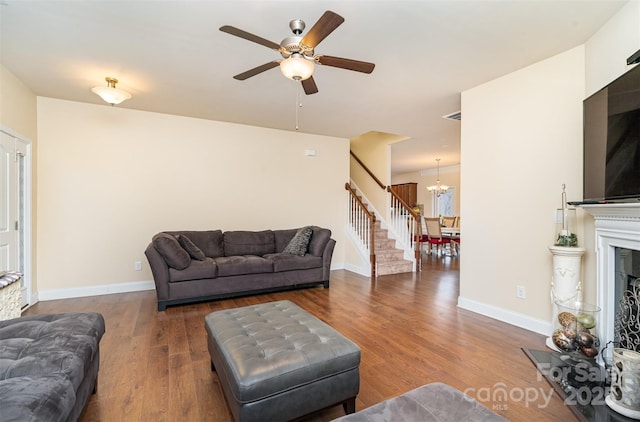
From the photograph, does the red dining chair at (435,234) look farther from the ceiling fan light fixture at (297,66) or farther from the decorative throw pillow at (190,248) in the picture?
the ceiling fan light fixture at (297,66)

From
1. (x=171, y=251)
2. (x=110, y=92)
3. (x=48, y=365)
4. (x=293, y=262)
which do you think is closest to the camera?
(x=48, y=365)

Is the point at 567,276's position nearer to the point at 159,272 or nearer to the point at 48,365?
the point at 48,365

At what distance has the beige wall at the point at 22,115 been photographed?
3.07 metres

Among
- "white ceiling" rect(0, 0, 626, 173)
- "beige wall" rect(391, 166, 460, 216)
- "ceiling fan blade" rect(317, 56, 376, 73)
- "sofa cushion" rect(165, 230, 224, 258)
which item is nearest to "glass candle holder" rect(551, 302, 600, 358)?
"white ceiling" rect(0, 0, 626, 173)

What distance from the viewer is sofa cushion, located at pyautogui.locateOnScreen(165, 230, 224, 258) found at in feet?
14.0

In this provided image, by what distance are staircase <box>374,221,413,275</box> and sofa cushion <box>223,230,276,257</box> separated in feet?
Result: 6.63

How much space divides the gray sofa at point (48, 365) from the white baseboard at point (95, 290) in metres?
2.68

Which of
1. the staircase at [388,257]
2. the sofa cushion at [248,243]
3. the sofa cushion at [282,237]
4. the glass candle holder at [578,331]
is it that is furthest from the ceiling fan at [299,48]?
the staircase at [388,257]

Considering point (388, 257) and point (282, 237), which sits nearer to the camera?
point (282, 237)

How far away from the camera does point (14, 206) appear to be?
335 centimetres

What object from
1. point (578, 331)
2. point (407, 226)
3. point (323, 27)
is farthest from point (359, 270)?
point (323, 27)

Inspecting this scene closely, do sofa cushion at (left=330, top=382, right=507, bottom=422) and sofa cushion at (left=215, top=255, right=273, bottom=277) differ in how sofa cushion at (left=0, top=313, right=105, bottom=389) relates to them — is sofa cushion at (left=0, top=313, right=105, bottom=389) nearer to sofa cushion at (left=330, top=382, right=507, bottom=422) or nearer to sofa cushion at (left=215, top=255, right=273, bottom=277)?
sofa cushion at (left=330, top=382, right=507, bottom=422)

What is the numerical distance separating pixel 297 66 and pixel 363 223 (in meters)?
3.94

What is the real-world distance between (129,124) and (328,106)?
114 inches
